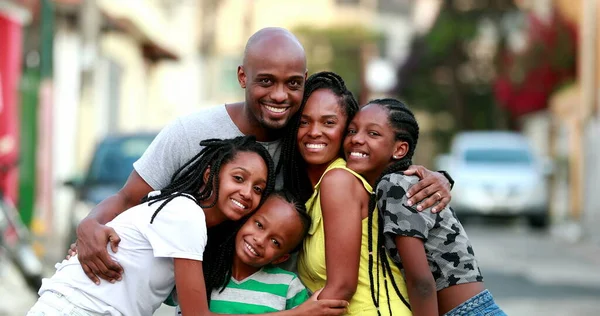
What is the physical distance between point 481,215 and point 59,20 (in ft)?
28.2

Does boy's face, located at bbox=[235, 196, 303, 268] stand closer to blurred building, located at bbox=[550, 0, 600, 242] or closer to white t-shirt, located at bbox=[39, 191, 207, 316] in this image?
white t-shirt, located at bbox=[39, 191, 207, 316]

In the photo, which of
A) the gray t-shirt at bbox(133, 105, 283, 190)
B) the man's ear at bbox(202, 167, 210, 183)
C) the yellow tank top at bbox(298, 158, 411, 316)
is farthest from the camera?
the gray t-shirt at bbox(133, 105, 283, 190)

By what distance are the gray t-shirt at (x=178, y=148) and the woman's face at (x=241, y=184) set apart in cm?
30

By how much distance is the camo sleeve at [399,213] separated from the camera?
4148 mm

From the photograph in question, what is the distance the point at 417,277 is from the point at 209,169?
2.99 ft

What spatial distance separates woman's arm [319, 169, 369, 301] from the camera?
13.6 ft

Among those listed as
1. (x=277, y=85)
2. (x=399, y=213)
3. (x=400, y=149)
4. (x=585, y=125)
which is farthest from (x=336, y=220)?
(x=585, y=125)

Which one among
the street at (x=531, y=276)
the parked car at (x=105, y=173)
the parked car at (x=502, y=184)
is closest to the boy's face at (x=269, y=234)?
the street at (x=531, y=276)

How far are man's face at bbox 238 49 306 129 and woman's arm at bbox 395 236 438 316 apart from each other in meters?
0.73

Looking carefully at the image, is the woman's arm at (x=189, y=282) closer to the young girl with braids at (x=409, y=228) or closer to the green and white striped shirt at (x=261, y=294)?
the green and white striped shirt at (x=261, y=294)

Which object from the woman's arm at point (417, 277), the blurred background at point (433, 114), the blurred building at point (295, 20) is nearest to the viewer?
the woman's arm at point (417, 277)

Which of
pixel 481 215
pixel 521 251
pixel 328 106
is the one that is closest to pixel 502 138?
pixel 481 215

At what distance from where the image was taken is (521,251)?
1706 cm

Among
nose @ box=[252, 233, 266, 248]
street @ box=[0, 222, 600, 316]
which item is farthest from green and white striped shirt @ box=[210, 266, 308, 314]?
street @ box=[0, 222, 600, 316]
